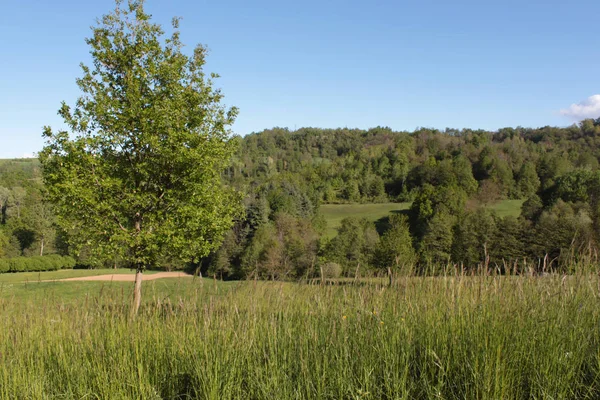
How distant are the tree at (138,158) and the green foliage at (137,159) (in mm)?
→ 25

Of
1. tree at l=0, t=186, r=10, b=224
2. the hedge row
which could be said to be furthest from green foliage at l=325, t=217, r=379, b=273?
tree at l=0, t=186, r=10, b=224

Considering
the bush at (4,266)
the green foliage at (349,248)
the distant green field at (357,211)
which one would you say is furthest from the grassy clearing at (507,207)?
the bush at (4,266)

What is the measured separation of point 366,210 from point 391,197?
54.4ft

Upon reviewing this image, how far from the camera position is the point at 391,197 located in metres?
105

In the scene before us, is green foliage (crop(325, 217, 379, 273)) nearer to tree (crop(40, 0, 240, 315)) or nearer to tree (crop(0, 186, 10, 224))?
tree (crop(40, 0, 240, 315))

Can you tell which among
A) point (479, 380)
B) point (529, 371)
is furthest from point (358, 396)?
point (529, 371)

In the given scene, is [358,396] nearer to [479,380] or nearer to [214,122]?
[479,380]

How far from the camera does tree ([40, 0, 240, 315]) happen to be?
416 inches

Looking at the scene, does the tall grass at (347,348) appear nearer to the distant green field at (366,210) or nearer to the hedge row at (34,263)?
the hedge row at (34,263)

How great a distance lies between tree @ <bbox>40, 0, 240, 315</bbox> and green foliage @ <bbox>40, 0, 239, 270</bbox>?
0.08 feet

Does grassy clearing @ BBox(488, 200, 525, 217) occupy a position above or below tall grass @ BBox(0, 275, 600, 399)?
below

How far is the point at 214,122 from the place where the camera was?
39.3ft

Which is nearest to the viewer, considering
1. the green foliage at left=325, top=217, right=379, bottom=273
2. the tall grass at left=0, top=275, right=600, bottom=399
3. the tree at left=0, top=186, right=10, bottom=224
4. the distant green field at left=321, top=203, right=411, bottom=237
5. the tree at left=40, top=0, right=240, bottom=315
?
the tall grass at left=0, top=275, right=600, bottom=399

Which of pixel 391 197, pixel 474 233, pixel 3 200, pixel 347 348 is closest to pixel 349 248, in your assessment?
pixel 474 233
